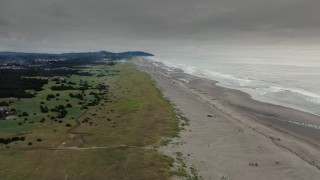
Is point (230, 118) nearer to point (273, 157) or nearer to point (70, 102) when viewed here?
point (273, 157)

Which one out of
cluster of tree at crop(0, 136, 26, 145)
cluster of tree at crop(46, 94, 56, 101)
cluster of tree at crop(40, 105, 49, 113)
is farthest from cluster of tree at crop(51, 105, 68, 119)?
cluster of tree at crop(0, 136, 26, 145)

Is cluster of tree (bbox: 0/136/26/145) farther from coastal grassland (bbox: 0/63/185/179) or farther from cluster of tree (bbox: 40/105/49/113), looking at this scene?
cluster of tree (bbox: 40/105/49/113)

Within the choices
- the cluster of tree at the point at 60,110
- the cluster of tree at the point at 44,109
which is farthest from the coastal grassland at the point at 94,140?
the cluster of tree at the point at 60,110

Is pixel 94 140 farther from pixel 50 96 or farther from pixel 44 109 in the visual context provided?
pixel 50 96

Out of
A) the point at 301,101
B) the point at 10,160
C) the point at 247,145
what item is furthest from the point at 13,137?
the point at 301,101

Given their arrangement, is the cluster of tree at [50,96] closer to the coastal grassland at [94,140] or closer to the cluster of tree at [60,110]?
the coastal grassland at [94,140]

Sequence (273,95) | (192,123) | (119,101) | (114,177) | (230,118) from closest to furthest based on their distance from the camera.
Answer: (114,177), (192,123), (230,118), (119,101), (273,95)
